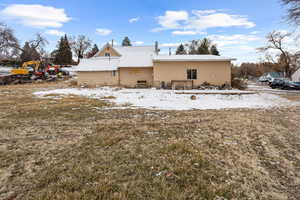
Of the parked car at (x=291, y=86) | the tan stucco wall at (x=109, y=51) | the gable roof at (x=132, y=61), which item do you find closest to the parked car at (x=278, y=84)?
the parked car at (x=291, y=86)

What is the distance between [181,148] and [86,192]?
6.84 ft

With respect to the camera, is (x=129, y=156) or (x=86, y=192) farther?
(x=129, y=156)

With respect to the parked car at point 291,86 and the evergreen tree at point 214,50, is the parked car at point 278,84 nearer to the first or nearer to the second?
the parked car at point 291,86

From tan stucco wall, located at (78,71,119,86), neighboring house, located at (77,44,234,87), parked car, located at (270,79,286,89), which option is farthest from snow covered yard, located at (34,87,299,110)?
parked car, located at (270,79,286,89)

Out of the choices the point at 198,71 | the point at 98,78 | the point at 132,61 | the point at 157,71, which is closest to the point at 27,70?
the point at 98,78

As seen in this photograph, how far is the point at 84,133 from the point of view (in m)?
4.68

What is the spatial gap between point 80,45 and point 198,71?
4917cm

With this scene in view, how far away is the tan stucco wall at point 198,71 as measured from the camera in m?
16.9

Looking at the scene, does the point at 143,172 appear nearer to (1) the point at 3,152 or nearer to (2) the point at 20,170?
(2) the point at 20,170

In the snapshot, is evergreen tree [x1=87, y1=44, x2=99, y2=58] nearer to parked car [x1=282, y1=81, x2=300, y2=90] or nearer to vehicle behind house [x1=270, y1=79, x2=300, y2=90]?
vehicle behind house [x1=270, y1=79, x2=300, y2=90]

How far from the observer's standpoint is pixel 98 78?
19.8m

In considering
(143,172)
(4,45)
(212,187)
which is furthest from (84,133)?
(4,45)

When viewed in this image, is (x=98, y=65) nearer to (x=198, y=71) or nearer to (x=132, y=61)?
(x=132, y=61)

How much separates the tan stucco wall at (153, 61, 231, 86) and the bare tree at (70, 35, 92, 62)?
46049 mm
